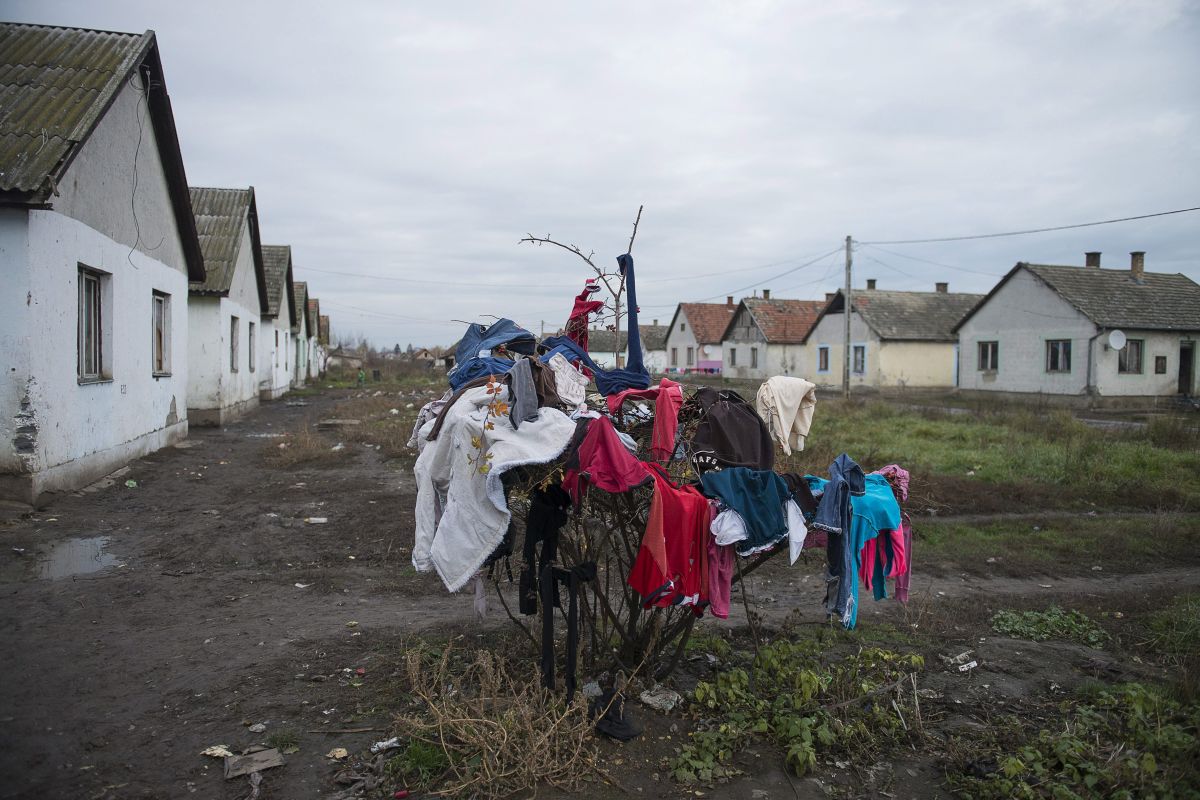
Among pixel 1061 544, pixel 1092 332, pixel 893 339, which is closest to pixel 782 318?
pixel 893 339

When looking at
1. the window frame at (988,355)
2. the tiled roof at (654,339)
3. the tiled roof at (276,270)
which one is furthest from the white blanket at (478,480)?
the tiled roof at (654,339)

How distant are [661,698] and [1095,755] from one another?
1.97 m

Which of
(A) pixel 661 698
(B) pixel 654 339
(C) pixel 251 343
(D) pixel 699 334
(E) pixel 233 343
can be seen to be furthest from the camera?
(B) pixel 654 339

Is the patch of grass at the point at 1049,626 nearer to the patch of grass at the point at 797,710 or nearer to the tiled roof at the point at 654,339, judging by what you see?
the patch of grass at the point at 797,710

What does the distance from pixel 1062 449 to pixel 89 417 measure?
14297 millimetres

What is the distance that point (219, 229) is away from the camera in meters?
17.9

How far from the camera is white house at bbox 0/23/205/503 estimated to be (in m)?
7.39

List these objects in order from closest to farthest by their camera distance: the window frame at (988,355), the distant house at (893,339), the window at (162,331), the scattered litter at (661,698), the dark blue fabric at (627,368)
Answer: the scattered litter at (661,698), the dark blue fabric at (627,368), the window at (162,331), the window frame at (988,355), the distant house at (893,339)

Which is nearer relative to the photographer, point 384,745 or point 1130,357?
point 384,745

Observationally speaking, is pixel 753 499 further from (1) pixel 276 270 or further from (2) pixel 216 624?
(1) pixel 276 270

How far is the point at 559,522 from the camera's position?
A: 3.73 metres

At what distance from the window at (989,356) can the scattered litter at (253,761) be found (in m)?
30.8

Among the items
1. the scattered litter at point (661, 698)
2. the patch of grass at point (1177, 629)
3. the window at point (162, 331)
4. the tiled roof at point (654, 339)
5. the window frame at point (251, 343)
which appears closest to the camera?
the scattered litter at point (661, 698)

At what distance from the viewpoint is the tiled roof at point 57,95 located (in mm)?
7430
